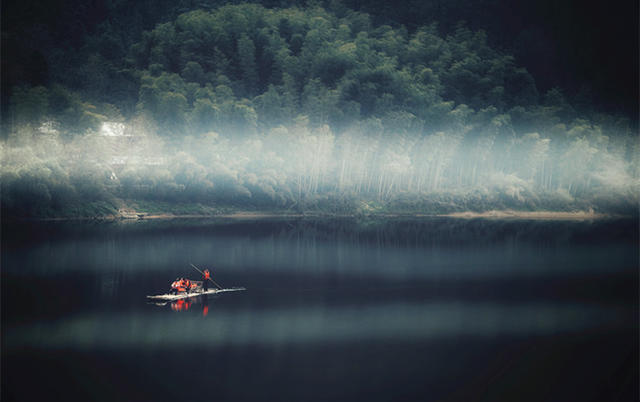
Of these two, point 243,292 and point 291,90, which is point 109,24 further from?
point 243,292

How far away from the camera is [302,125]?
4566cm

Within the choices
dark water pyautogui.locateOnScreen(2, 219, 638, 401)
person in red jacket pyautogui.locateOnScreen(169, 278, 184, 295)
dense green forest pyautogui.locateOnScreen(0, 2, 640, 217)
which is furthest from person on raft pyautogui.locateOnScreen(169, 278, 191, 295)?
dense green forest pyautogui.locateOnScreen(0, 2, 640, 217)

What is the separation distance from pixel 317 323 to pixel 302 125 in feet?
100

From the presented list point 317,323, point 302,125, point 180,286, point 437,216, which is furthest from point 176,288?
point 437,216

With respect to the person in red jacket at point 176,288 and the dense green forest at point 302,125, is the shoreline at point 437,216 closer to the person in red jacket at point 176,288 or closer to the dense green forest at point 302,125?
the dense green forest at point 302,125

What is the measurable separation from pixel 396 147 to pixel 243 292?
92.1 ft

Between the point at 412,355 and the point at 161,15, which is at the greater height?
the point at 161,15

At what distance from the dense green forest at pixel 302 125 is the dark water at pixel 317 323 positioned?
12.9 m

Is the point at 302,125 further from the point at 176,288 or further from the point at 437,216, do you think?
the point at 176,288

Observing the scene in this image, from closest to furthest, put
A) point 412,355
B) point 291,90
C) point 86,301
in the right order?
1. point 412,355
2. point 86,301
3. point 291,90

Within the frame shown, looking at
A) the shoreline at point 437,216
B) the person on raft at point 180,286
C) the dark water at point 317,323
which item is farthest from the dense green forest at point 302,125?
the person on raft at point 180,286

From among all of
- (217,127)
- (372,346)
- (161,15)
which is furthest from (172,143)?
→ (372,346)

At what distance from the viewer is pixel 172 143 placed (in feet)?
144

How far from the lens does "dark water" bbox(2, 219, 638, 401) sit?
479 inches
